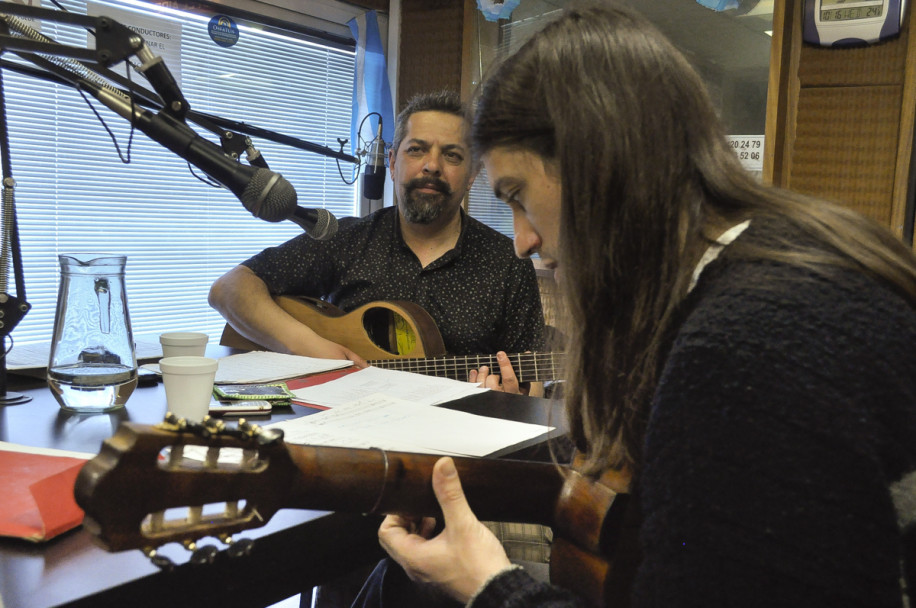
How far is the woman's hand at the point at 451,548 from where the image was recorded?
792 mm

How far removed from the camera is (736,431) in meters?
0.58

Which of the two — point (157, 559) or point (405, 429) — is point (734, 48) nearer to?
point (405, 429)

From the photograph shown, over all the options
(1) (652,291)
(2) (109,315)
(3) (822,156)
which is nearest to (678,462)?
(1) (652,291)

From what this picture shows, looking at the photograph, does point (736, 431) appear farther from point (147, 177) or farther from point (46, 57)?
point (147, 177)

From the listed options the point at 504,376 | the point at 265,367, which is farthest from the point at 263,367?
the point at 504,376

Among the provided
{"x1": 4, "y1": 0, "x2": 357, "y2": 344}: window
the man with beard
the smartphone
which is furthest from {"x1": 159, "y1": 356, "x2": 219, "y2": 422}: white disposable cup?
{"x1": 4, "y1": 0, "x2": 357, "y2": 344}: window

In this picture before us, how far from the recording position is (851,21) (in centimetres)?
232

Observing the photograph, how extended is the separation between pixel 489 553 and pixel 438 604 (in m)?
0.28

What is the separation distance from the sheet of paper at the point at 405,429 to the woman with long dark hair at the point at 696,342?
4.2 inches

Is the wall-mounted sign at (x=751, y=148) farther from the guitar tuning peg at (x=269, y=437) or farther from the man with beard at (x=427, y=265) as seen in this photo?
the guitar tuning peg at (x=269, y=437)

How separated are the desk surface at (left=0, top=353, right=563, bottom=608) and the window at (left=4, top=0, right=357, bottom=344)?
174 cm

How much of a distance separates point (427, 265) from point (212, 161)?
1.41m

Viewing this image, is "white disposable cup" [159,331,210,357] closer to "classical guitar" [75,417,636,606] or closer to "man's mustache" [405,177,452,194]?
"classical guitar" [75,417,636,606]

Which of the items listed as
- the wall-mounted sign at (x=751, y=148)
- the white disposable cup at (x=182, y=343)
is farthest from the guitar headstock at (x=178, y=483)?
the wall-mounted sign at (x=751, y=148)
